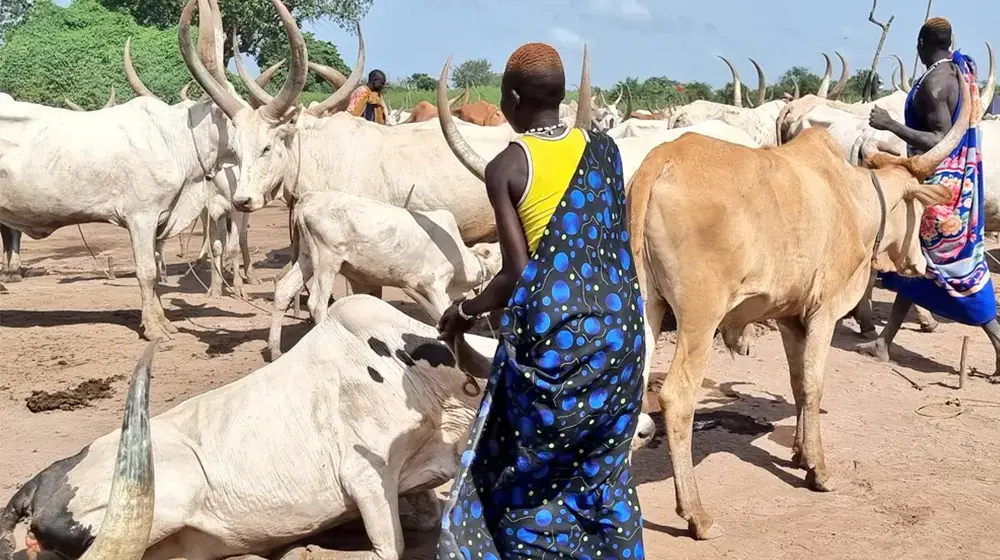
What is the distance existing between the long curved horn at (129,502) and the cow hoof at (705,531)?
289cm

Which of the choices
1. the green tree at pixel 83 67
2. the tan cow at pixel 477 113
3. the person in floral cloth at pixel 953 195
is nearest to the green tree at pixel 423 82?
the green tree at pixel 83 67

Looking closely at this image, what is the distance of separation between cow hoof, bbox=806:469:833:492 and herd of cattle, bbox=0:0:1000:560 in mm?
16

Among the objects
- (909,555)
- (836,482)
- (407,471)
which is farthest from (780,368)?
(407,471)

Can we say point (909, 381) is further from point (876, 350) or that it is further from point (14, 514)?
point (14, 514)

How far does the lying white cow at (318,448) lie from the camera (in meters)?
3.82

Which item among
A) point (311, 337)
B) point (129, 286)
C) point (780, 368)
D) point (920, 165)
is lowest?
point (129, 286)

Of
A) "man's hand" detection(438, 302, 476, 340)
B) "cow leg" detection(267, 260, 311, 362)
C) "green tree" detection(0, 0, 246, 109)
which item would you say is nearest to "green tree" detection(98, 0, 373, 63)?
"green tree" detection(0, 0, 246, 109)

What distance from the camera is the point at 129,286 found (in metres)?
10.6

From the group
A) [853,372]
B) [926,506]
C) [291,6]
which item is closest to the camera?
[926,506]

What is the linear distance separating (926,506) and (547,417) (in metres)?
2.93

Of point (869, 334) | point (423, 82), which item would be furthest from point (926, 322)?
point (423, 82)

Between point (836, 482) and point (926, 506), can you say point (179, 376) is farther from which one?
point (926, 506)

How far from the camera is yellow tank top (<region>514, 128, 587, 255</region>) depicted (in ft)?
9.41

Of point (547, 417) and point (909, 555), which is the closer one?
point (547, 417)
